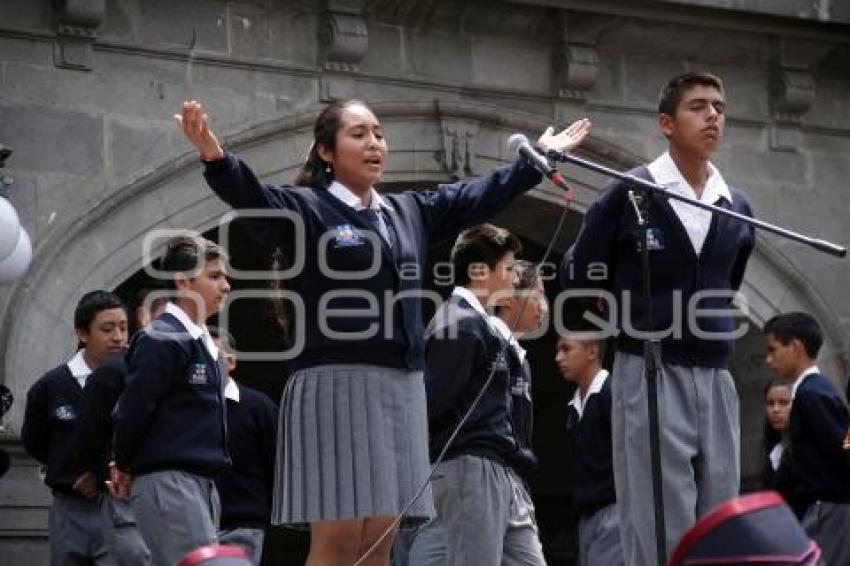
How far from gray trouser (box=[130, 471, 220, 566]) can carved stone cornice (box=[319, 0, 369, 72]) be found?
12.6 ft

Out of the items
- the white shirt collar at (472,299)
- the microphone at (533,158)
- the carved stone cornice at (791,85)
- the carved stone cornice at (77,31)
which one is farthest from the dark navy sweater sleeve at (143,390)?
the carved stone cornice at (791,85)

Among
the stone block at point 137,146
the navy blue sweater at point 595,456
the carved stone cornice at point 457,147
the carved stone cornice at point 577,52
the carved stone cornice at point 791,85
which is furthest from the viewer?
the carved stone cornice at point 791,85

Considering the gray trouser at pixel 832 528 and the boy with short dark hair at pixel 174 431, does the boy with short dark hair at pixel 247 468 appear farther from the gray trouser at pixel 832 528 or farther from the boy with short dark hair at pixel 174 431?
the gray trouser at pixel 832 528

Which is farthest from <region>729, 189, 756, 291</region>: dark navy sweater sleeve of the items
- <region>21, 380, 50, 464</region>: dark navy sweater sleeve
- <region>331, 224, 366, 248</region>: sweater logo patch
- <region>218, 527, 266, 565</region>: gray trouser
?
<region>21, 380, 50, 464</region>: dark navy sweater sleeve

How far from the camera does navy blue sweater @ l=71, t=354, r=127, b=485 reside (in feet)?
25.4

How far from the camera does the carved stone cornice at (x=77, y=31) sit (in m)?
9.43

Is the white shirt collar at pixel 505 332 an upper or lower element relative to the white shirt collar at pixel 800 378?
upper

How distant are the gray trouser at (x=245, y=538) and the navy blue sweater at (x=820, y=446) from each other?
237cm

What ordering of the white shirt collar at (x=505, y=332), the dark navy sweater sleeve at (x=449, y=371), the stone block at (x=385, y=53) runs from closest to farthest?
the dark navy sweater sleeve at (x=449, y=371), the white shirt collar at (x=505, y=332), the stone block at (x=385, y=53)

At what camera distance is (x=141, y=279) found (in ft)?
38.4

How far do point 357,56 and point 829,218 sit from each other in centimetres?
318

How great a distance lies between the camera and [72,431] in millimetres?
8250

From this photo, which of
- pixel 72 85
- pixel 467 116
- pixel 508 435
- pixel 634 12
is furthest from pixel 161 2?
pixel 508 435

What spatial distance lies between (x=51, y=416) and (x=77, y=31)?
2.10 m
